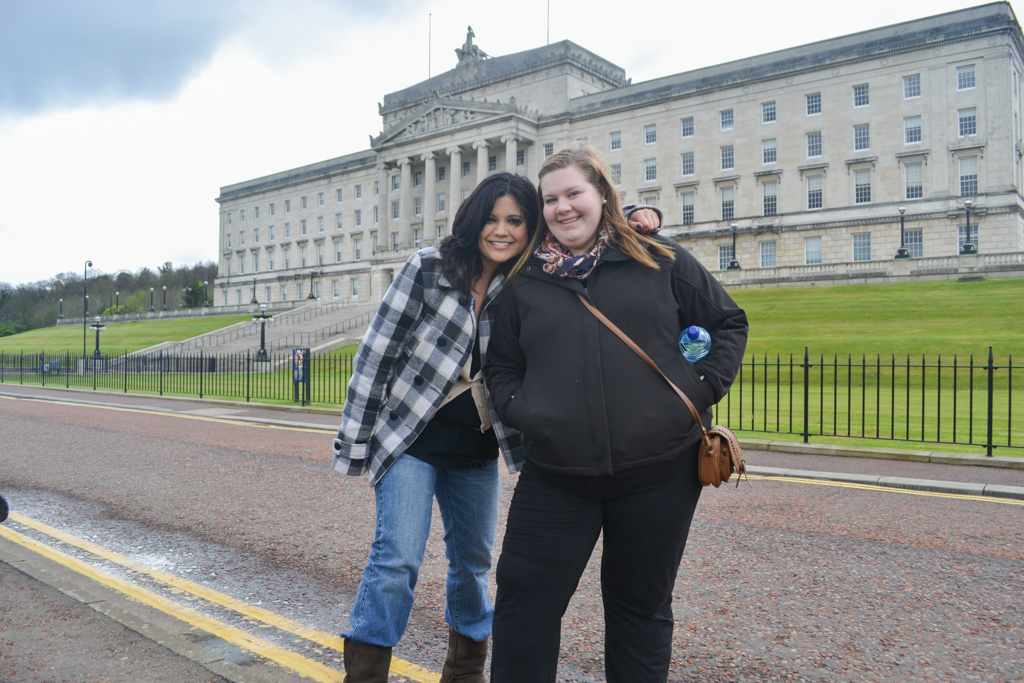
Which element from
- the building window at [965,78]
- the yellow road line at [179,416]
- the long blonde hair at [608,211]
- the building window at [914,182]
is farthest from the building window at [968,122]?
the long blonde hair at [608,211]

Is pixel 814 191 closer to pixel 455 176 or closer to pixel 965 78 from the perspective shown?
pixel 965 78

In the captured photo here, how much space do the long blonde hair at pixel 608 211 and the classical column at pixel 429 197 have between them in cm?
7029

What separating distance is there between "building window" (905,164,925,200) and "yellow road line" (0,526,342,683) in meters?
55.3

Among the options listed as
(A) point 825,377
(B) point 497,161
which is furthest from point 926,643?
(B) point 497,161

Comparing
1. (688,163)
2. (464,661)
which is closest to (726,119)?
(688,163)

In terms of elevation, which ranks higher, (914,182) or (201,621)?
(914,182)

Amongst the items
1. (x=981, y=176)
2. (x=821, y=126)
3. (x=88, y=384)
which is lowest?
(x=88, y=384)

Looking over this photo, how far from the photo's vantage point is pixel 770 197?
2233 inches

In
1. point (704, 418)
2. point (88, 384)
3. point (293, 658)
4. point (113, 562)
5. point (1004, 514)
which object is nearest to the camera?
point (704, 418)

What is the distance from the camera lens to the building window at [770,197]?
5634cm

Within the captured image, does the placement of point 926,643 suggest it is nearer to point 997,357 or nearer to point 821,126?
point 997,357

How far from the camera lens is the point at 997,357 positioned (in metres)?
21.7

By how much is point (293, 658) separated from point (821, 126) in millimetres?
58422

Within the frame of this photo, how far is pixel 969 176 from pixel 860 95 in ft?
30.6
